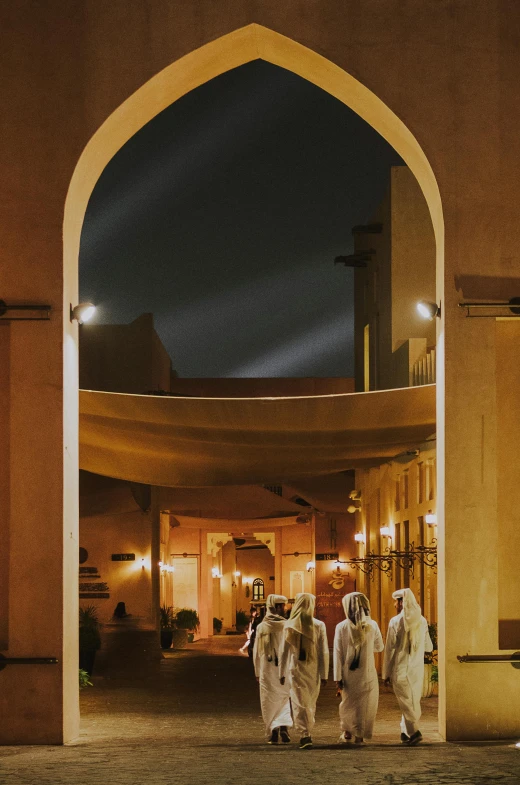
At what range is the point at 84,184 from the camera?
9.12 meters

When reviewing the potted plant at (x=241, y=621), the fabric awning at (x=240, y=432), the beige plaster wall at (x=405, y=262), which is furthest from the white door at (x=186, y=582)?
the fabric awning at (x=240, y=432)

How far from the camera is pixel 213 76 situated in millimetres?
9422

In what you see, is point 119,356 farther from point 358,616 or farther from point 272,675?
point 358,616

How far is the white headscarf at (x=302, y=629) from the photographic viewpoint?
9352 mm

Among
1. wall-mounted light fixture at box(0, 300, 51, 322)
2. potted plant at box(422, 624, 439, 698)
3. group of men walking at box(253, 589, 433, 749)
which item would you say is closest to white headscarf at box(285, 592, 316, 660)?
group of men walking at box(253, 589, 433, 749)

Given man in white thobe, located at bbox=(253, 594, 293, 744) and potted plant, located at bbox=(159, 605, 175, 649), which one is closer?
man in white thobe, located at bbox=(253, 594, 293, 744)

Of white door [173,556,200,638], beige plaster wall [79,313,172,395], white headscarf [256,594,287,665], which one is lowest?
white door [173,556,200,638]

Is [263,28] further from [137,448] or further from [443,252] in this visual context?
[137,448]

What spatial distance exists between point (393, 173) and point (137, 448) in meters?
7.78

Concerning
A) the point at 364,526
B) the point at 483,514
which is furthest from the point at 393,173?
the point at 483,514

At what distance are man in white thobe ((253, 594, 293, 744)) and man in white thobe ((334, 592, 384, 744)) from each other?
0.51 metres

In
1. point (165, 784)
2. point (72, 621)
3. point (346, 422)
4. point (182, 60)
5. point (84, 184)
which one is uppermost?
point (182, 60)

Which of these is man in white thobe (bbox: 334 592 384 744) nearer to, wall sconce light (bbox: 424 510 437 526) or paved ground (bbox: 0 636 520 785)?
paved ground (bbox: 0 636 520 785)

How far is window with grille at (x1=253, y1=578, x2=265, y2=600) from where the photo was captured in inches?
1736
